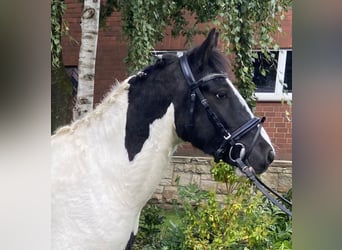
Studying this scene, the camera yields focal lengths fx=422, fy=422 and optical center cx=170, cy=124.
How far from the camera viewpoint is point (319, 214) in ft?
3.34

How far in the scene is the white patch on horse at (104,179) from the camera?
79.0 inches

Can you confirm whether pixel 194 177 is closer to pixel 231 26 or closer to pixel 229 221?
pixel 229 221

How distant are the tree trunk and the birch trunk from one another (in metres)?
0.57

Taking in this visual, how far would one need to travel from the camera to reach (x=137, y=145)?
2.05 meters

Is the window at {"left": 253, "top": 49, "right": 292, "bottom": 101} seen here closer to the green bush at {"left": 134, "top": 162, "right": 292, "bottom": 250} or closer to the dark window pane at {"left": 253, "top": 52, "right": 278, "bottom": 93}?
the dark window pane at {"left": 253, "top": 52, "right": 278, "bottom": 93}

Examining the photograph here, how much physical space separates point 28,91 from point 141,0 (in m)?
2.06

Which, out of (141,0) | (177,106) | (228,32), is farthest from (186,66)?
(141,0)

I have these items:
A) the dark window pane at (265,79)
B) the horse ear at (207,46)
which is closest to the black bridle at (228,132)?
the horse ear at (207,46)

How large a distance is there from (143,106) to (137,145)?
194 mm

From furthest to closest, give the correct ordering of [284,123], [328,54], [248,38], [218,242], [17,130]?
[284,123] → [248,38] → [218,242] → [17,130] → [328,54]

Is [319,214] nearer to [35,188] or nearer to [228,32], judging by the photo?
[35,188]

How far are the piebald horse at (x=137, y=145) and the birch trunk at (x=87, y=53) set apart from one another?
120 centimetres

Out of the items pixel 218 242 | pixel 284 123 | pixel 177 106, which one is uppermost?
pixel 177 106

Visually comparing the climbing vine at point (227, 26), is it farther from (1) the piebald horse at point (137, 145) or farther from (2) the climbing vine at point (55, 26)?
(1) the piebald horse at point (137, 145)
